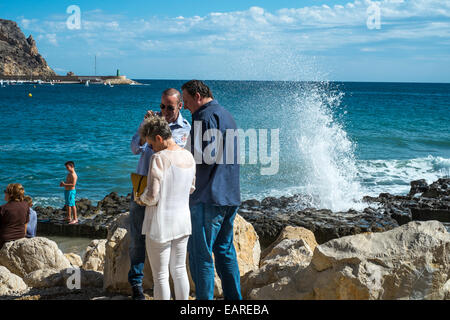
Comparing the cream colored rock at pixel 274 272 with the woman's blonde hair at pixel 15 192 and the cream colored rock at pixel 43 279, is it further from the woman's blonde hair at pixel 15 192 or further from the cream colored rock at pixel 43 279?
the woman's blonde hair at pixel 15 192

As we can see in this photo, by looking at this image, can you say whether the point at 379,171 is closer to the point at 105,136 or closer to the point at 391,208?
the point at 391,208

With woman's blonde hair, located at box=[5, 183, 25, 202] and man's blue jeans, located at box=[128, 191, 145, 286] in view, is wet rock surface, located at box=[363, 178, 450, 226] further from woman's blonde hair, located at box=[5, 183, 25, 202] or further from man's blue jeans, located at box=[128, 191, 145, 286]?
man's blue jeans, located at box=[128, 191, 145, 286]

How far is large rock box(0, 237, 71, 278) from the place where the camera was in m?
6.72

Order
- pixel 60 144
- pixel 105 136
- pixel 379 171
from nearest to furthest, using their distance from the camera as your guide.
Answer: pixel 379 171
pixel 60 144
pixel 105 136

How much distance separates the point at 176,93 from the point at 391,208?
35.0 feet

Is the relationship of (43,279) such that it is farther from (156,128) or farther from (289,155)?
(289,155)

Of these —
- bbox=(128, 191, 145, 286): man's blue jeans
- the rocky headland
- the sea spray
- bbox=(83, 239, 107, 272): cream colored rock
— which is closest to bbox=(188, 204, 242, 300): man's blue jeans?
bbox=(128, 191, 145, 286): man's blue jeans

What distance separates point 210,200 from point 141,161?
2.89 ft

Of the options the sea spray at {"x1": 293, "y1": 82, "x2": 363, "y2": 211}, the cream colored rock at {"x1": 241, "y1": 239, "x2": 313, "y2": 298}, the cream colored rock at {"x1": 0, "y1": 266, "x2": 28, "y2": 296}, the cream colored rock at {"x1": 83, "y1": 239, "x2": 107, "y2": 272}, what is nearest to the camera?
the cream colored rock at {"x1": 241, "y1": 239, "x2": 313, "y2": 298}

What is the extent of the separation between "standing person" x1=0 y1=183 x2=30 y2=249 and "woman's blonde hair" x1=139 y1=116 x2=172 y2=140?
12.9ft

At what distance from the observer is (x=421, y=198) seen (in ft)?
50.2

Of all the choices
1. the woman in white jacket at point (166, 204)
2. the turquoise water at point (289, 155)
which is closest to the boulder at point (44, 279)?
the woman in white jacket at point (166, 204)

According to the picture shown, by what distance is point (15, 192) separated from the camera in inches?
284

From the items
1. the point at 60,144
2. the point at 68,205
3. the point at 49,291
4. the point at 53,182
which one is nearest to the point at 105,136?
the point at 60,144
